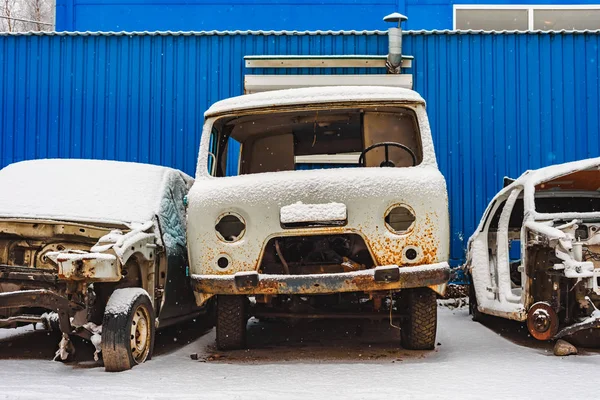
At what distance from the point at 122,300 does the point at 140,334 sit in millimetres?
390

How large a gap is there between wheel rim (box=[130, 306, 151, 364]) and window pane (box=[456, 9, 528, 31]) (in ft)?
32.2

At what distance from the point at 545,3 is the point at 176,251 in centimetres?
1010

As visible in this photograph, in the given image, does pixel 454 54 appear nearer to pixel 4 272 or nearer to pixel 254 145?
pixel 254 145

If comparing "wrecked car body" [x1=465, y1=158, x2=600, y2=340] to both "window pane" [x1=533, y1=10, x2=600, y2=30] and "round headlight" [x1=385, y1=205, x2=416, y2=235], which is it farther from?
"window pane" [x1=533, y1=10, x2=600, y2=30]

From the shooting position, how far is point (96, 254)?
462 centimetres

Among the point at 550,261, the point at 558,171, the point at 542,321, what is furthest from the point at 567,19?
the point at 542,321

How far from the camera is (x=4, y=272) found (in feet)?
16.6

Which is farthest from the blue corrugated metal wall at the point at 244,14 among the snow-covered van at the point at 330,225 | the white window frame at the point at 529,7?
the snow-covered van at the point at 330,225

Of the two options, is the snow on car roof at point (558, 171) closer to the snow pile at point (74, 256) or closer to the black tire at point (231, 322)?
the black tire at point (231, 322)

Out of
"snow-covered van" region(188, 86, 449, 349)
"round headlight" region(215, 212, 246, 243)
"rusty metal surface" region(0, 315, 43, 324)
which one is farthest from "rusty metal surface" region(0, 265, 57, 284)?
"round headlight" region(215, 212, 246, 243)

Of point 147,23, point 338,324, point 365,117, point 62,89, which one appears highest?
point 147,23

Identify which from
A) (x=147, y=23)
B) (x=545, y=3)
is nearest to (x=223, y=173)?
(x=147, y=23)

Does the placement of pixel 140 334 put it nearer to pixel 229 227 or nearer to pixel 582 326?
pixel 229 227

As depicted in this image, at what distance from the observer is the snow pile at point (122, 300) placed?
15.5ft
